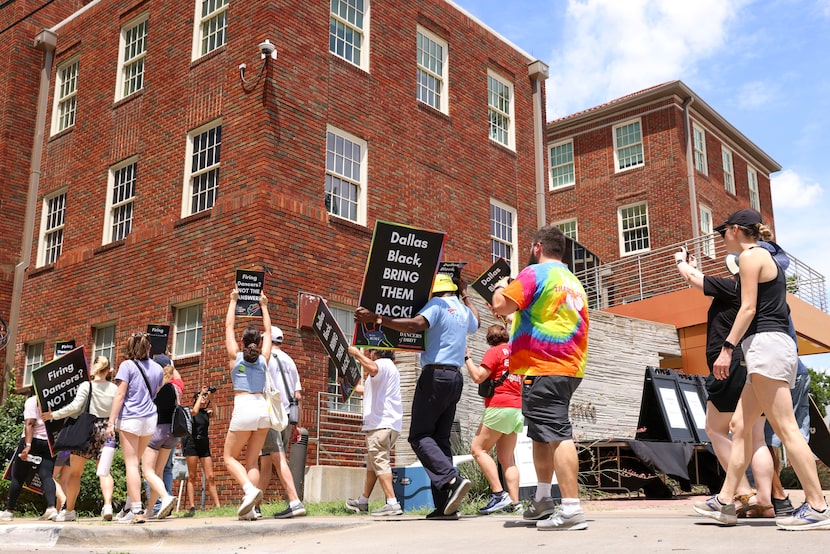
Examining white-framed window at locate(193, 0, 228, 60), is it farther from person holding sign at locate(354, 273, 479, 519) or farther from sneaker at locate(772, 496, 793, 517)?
sneaker at locate(772, 496, 793, 517)

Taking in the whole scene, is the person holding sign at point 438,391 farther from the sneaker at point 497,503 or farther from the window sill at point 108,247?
the window sill at point 108,247

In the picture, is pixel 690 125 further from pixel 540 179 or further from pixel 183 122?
pixel 183 122

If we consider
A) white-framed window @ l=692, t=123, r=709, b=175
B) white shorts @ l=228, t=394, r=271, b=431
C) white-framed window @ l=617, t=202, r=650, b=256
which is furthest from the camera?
white-framed window @ l=692, t=123, r=709, b=175

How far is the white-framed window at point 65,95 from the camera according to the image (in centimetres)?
2053

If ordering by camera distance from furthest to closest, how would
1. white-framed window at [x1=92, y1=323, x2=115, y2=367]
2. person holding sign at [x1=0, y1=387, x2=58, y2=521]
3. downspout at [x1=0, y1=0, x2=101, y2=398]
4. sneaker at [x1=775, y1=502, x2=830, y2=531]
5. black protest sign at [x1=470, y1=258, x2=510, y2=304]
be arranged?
downspout at [x1=0, y1=0, x2=101, y2=398], white-framed window at [x1=92, y1=323, x2=115, y2=367], black protest sign at [x1=470, y1=258, x2=510, y2=304], person holding sign at [x1=0, y1=387, x2=58, y2=521], sneaker at [x1=775, y1=502, x2=830, y2=531]

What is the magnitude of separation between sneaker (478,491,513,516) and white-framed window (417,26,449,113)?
1276cm

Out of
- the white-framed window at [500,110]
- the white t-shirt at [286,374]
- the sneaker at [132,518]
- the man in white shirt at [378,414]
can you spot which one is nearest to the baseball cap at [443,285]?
the man in white shirt at [378,414]

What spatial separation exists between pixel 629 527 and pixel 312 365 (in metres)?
9.63

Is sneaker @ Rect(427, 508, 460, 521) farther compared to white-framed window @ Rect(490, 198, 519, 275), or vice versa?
white-framed window @ Rect(490, 198, 519, 275)

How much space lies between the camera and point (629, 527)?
19.2 feet

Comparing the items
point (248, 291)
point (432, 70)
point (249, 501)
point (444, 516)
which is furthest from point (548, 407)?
point (432, 70)

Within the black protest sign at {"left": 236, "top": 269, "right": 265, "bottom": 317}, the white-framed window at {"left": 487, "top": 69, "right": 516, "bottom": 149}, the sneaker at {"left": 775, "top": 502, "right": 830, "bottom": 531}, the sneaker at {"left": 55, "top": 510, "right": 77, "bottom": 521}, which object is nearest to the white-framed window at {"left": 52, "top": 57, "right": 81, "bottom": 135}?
the white-framed window at {"left": 487, "top": 69, "right": 516, "bottom": 149}

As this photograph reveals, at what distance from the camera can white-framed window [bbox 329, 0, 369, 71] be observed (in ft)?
57.1

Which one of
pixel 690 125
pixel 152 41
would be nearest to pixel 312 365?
pixel 152 41
